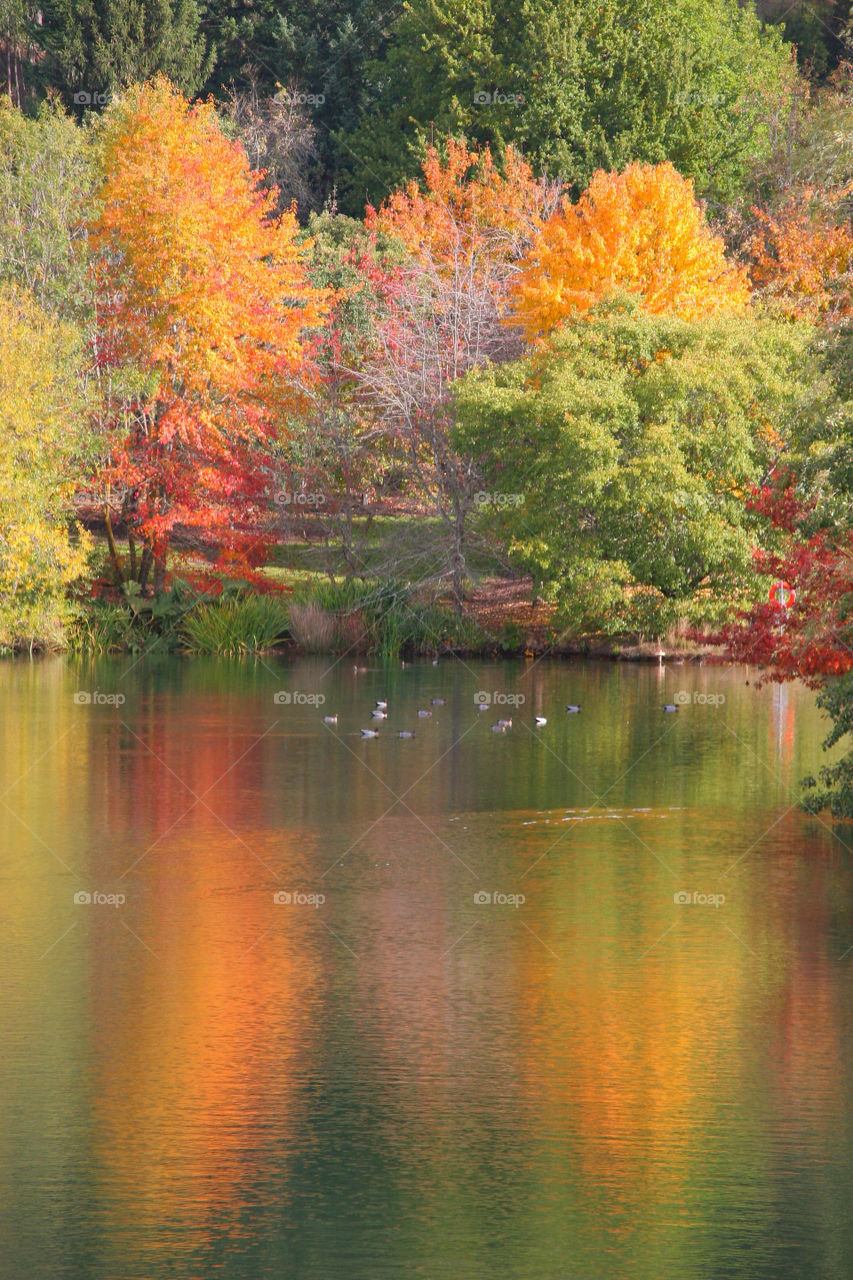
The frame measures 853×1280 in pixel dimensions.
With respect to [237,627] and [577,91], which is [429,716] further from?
[577,91]

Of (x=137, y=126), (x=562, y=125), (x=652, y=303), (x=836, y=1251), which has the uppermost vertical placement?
(x=562, y=125)

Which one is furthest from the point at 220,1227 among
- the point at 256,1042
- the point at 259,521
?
the point at 259,521

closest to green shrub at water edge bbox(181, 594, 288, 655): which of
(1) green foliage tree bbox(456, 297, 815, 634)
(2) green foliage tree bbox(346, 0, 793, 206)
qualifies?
(1) green foliage tree bbox(456, 297, 815, 634)

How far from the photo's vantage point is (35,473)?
36.6 metres

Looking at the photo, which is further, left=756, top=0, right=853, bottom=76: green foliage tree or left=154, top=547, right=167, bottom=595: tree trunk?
left=756, top=0, right=853, bottom=76: green foliage tree

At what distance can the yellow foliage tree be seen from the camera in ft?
117

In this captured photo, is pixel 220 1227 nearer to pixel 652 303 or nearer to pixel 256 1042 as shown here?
pixel 256 1042

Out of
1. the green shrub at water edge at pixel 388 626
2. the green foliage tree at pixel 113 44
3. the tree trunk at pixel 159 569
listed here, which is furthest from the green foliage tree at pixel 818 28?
the tree trunk at pixel 159 569

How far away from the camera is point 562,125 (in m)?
54.0

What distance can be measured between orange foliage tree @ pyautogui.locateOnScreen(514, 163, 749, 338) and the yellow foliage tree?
10930 mm

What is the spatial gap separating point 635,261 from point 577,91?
53.5 feet

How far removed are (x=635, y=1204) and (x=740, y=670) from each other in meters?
27.3

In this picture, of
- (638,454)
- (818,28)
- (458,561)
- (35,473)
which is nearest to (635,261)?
(638,454)

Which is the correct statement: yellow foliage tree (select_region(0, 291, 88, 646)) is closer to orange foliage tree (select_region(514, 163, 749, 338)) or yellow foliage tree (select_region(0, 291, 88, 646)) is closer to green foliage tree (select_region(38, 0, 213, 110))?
orange foliage tree (select_region(514, 163, 749, 338))
